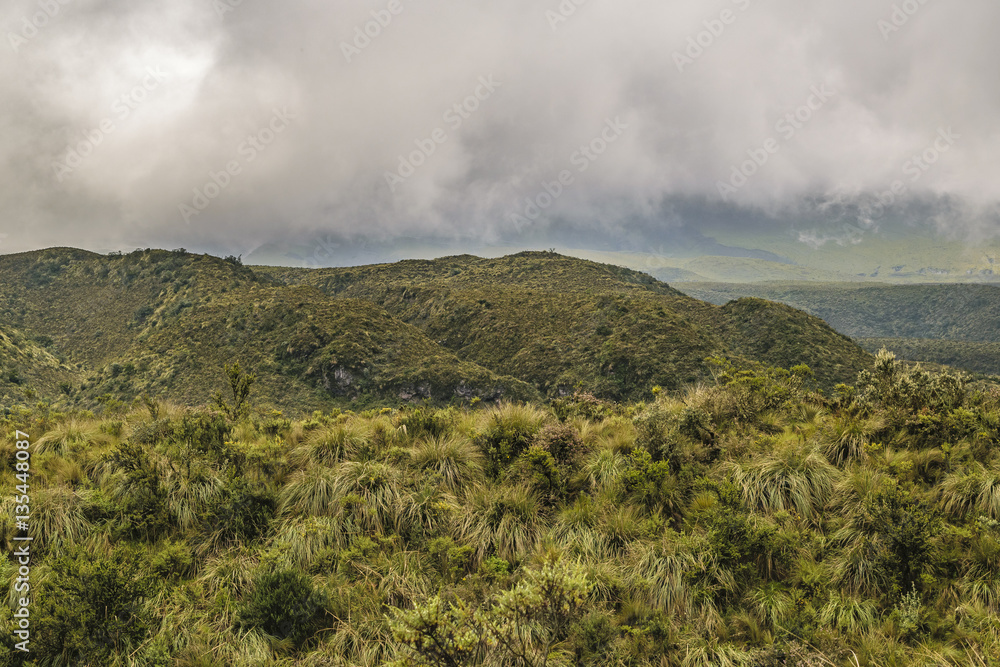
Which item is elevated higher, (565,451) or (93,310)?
(93,310)

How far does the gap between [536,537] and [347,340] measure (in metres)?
48.1

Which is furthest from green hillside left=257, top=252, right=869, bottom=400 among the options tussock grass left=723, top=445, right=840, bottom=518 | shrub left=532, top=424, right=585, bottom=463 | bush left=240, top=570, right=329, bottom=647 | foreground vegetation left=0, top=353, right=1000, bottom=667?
bush left=240, top=570, right=329, bottom=647

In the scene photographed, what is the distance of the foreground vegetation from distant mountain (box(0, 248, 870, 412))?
3664 cm

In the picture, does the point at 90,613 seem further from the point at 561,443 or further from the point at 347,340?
the point at 347,340

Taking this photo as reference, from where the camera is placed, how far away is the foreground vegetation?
4246 mm

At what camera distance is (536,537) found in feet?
19.9

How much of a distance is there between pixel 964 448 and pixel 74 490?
522 inches

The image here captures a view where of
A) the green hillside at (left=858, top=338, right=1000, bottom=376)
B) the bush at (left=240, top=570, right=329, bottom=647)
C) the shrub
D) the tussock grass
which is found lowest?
the green hillside at (left=858, top=338, right=1000, bottom=376)

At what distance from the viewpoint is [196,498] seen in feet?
22.2

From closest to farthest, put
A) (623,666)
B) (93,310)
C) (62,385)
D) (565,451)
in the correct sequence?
(623,666) < (565,451) < (62,385) < (93,310)

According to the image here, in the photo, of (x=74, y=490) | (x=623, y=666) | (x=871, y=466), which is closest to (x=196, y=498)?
(x=74, y=490)

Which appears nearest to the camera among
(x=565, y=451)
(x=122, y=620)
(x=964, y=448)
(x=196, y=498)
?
(x=122, y=620)

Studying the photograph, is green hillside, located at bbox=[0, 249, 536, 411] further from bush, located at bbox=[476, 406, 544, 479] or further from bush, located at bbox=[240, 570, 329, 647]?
bush, located at bbox=[240, 570, 329, 647]

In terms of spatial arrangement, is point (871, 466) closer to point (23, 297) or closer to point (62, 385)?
point (62, 385)
